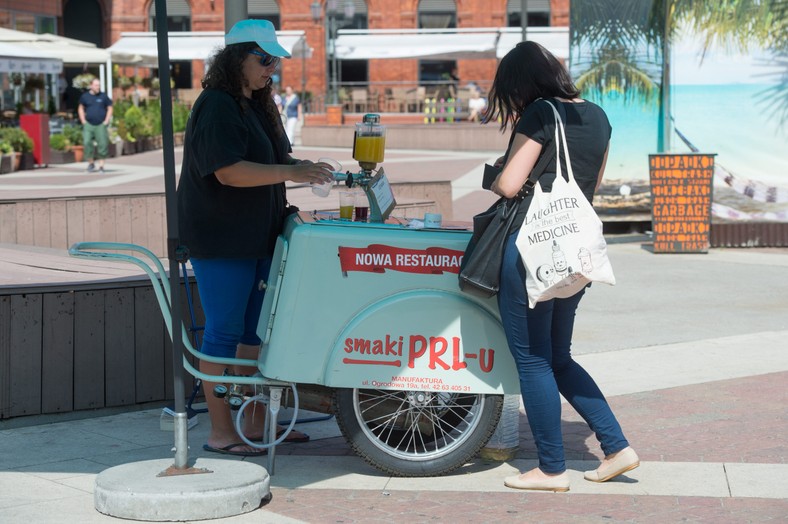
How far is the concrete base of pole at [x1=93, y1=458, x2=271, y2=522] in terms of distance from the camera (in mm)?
4562

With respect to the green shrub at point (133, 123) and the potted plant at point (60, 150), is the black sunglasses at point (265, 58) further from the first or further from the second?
the green shrub at point (133, 123)

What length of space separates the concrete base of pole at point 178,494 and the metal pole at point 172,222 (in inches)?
6.3

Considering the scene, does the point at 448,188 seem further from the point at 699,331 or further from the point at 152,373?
the point at 152,373

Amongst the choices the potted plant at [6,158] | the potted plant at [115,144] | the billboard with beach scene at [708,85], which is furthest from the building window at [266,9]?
the billboard with beach scene at [708,85]

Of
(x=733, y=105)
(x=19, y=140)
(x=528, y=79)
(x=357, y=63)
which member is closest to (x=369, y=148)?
(x=528, y=79)

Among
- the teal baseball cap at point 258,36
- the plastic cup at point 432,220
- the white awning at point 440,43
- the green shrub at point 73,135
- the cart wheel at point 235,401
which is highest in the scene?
the white awning at point 440,43

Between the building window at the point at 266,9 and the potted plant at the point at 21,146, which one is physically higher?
the building window at the point at 266,9

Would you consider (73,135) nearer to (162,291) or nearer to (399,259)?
(162,291)

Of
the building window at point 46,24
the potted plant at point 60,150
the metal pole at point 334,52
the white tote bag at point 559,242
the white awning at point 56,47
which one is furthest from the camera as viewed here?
the building window at point 46,24

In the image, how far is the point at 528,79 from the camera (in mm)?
4844

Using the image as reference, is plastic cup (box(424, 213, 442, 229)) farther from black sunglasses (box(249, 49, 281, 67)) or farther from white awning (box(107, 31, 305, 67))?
white awning (box(107, 31, 305, 67))

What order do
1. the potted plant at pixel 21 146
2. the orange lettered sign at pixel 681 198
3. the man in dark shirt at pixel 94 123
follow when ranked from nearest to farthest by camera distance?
the orange lettered sign at pixel 681 198 → the man in dark shirt at pixel 94 123 → the potted plant at pixel 21 146

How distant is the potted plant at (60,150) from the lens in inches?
987

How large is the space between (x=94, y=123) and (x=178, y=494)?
61.3 feet
